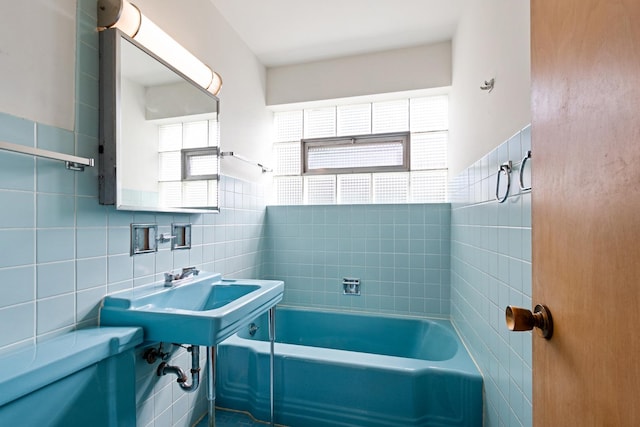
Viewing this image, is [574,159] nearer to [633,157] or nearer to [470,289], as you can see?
[633,157]

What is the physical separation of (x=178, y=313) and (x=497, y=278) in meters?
1.28

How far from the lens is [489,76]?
53.6 inches

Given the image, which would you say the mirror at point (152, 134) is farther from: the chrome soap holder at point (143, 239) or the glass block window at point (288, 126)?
the glass block window at point (288, 126)

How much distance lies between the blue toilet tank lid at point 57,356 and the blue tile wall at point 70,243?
0.21ft

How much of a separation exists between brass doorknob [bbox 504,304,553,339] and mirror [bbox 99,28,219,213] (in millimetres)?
1310

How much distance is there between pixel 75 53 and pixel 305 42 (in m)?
1.64

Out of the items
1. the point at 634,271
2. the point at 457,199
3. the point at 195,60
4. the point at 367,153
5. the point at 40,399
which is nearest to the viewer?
the point at 634,271

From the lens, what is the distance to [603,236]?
40 cm

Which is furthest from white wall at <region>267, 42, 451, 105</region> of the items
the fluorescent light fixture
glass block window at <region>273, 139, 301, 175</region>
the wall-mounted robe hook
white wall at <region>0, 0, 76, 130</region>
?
white wall at <region>0, 0, 76, 130</region>

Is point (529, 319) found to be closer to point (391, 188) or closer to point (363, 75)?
point (391, 188)

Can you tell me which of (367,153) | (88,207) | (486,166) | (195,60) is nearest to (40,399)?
(88,207)

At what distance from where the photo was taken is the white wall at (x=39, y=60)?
852 millimetres

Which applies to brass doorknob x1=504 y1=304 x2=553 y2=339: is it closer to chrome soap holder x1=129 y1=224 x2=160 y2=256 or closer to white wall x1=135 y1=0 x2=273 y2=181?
chrome soap holder x1=129 y1=224 x2=160 y2=256

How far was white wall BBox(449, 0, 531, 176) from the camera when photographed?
3.34 feet
